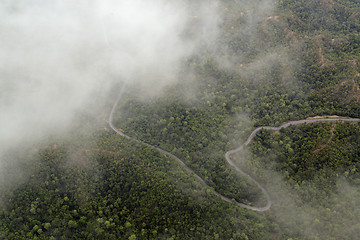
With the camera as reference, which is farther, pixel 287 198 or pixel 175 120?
pixel 175 120

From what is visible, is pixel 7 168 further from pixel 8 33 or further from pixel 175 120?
pixel 8 33

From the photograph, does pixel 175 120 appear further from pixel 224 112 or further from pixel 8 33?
pixel 8 33

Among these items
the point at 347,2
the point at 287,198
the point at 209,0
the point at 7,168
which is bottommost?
the point at 7,168

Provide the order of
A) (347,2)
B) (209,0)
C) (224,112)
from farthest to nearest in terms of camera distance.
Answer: (209,0) → (347,2) → (224,112)

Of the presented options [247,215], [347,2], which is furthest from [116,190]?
[347,2]

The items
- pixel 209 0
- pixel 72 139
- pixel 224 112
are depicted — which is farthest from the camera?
pixel 209 0

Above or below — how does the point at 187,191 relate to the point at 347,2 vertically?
below

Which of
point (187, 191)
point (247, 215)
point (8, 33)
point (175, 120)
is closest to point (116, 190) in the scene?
point (187, 191)
